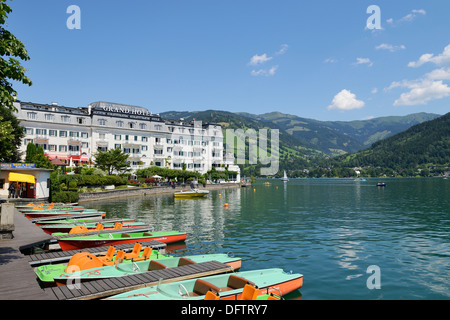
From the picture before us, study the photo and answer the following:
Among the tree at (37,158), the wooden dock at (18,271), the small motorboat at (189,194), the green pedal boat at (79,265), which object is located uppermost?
the tree at (37,158)

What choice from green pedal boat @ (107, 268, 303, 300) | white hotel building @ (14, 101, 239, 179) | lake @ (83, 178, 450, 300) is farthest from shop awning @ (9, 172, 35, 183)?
green pedal boat @ (107, 268, 303, 300)

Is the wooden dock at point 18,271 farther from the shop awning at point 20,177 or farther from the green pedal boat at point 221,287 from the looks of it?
the shop awning at point 20,177

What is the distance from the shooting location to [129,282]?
45.0 feet

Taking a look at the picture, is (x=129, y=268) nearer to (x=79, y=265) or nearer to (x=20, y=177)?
(x=79, y=265)

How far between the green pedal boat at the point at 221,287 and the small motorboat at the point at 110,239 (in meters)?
12.0

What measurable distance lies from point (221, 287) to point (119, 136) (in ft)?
314

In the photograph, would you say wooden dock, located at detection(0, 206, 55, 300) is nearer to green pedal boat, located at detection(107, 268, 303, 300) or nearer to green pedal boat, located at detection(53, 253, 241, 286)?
green pedal boat, located at detection(53, 253, 241, 286)

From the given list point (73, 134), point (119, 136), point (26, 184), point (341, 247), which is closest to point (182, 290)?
point (341, 247)

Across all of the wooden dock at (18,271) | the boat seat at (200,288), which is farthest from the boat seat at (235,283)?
the wooden dock at (18,271)

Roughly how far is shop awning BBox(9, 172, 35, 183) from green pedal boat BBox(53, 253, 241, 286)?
41491mm

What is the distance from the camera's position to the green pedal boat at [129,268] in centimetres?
1470
